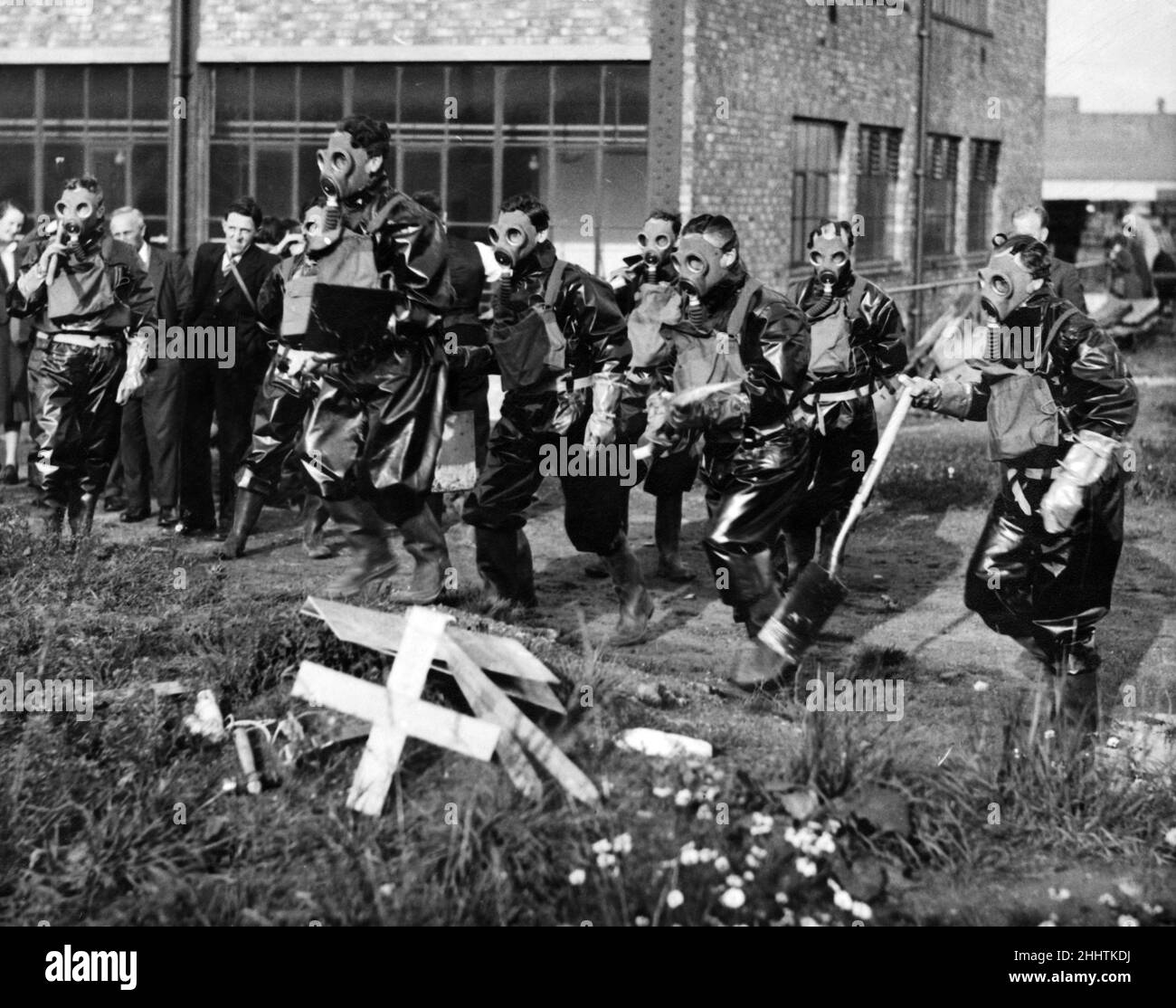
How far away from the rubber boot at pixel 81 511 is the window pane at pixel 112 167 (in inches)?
306

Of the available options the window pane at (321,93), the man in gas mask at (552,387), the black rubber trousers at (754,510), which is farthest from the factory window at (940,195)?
the black rubber trousers at (754,510)

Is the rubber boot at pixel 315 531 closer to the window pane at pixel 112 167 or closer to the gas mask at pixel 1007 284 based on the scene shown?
the gas mask at pixel 1007 284

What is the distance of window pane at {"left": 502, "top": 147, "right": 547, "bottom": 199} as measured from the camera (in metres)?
16.9

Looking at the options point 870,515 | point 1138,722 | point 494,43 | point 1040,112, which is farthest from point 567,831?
point 1040,112

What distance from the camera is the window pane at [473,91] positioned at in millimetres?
16938

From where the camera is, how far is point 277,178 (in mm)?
17688

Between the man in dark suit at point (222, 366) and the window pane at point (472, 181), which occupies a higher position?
the window pane at point (472, 181)

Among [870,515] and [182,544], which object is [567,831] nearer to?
[182,544]

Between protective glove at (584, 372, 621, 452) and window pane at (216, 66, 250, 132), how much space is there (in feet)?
32.0

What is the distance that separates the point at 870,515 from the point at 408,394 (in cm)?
496

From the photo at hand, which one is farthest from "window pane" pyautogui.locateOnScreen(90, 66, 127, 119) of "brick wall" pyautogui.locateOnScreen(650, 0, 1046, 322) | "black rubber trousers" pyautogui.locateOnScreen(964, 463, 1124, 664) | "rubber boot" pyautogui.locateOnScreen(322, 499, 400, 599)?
"black rubber trousers" pyautogui.locateOnScreen(964, 463, 1124, 664)

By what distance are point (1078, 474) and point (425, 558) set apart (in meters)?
3.37

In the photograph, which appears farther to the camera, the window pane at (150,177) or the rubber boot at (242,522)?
the window pane at (150,177)
